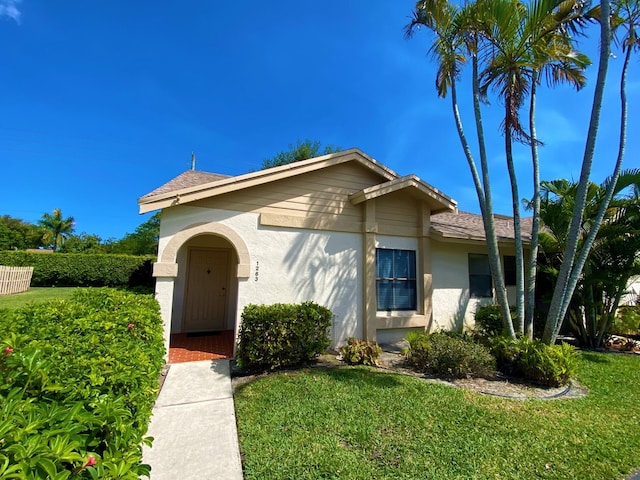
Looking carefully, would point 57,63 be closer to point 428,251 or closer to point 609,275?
point 428,251

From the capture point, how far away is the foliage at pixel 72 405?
1.22 metres

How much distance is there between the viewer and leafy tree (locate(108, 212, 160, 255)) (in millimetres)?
32125

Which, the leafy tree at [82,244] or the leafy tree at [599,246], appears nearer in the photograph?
the leafy tree at [599,246]

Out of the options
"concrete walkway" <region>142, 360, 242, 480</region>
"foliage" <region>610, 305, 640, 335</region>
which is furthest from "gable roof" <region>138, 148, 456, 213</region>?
"foliage" <region>610, 305, 640, 335</region>

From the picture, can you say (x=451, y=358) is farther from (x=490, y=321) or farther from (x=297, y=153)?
(x=297, y=153)

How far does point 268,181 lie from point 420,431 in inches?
236

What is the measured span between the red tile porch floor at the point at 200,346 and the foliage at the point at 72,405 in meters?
4.36

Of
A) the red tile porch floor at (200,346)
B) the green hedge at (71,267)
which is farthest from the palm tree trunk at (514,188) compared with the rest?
the green hedge at (71,267)

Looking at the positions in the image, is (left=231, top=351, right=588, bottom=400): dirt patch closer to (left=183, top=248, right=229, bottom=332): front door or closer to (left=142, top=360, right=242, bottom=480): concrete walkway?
(left=142, top=360, right=242, bottom=480): concrete walkway

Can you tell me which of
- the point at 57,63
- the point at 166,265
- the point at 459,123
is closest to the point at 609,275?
the point at 459,123

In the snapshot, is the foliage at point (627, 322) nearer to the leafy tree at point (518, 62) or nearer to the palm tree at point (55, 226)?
the leafy tree at point (518, 62)

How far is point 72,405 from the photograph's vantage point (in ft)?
5.57


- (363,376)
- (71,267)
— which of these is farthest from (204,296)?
(71,267)

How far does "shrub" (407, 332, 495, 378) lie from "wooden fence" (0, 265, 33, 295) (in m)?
21.7
